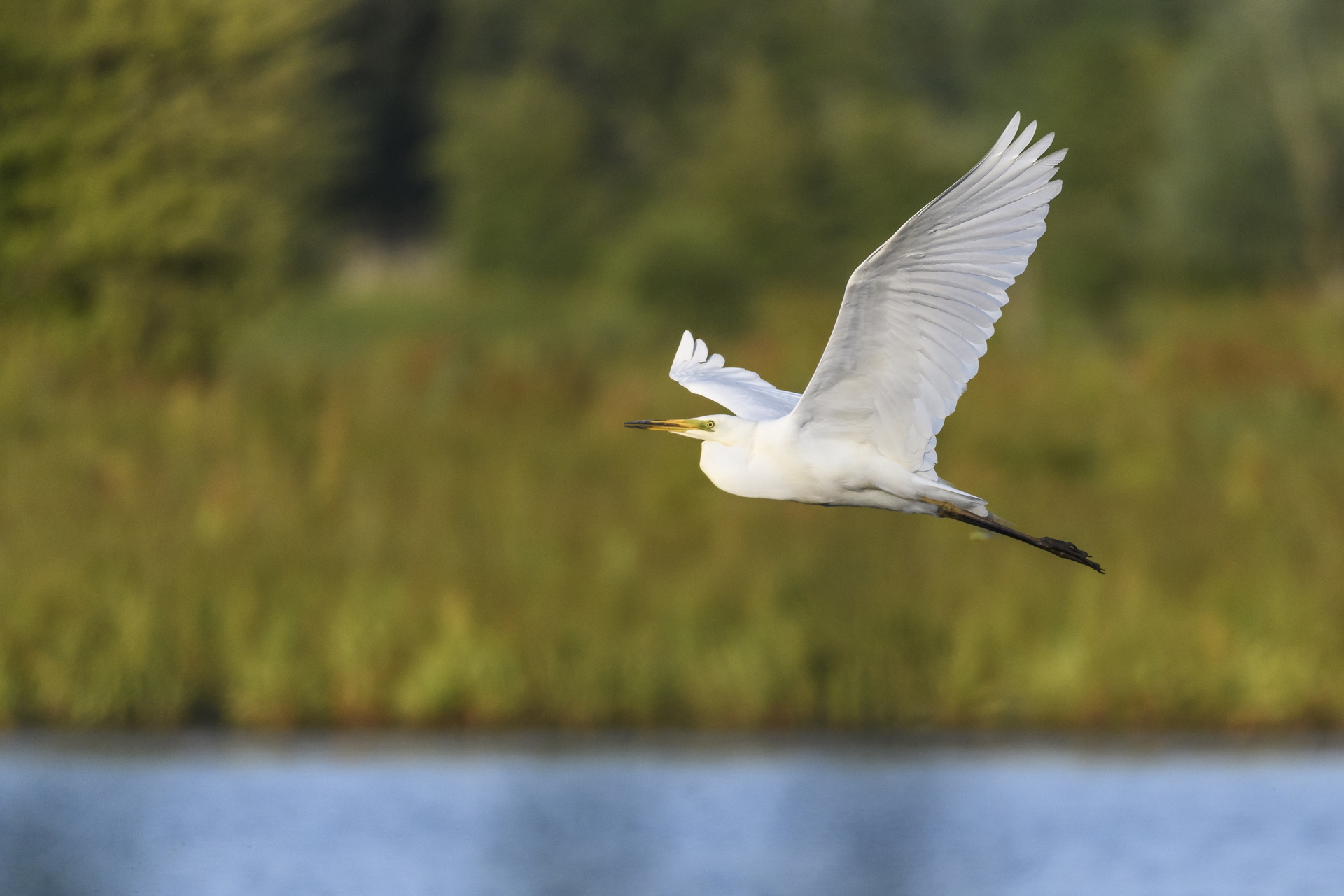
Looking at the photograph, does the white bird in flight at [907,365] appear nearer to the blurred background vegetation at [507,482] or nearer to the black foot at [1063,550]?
the black foot at [1063,550]

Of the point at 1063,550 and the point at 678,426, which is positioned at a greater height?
the point at 678,426

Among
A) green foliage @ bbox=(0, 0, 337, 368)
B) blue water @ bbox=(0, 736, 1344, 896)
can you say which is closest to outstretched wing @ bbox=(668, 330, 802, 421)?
blue water @ bbox=(0, 736, 1344, 896)

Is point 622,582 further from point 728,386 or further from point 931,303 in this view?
point 931,303

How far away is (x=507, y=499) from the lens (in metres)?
13.8

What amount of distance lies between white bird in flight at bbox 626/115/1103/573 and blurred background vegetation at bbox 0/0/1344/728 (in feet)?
19.0

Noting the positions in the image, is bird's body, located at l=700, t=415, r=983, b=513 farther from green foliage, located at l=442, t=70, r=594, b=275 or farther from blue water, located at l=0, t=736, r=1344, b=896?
green foliage, located at l=442, t=70, r=594, b=275

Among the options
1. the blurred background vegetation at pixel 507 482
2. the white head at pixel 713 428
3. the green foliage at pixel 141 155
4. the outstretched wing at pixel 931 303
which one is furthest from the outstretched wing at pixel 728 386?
the green foliage at pixel 141 155

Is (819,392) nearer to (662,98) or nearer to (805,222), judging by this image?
(805,222)

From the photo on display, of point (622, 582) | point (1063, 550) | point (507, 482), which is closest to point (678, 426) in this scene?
point (1063, 550)

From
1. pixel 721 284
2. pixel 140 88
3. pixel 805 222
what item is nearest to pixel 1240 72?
pixel 805 222

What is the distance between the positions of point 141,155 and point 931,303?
1270 cm

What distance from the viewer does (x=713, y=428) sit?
6320mm

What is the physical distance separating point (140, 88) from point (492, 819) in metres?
8.14

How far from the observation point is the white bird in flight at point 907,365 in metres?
5.58
